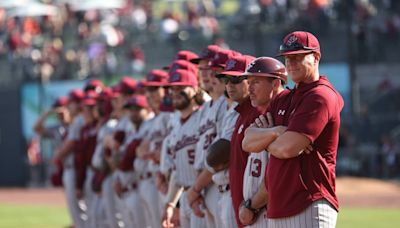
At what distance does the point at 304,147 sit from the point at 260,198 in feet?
3.13

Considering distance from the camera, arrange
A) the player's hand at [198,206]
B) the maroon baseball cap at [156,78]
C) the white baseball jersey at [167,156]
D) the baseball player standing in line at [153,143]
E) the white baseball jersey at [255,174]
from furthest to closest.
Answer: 1. the baseball player standing in line at [153,143]
2. the maroon baseball cap at [156,78]
3. the white baseball jersey at [167,156]
4. the player's hand at [198,206]
5. the white baseball jersey at [255,174]

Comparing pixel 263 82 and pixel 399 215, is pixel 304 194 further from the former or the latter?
pixel 399 215

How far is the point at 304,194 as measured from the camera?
22.2 feet

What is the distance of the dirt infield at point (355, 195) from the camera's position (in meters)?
22.6

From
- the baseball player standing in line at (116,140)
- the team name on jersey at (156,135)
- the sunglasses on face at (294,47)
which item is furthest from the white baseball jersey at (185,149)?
the sunglasses on face at (294,47)

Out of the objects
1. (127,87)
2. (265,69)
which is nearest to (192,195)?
(265,69)

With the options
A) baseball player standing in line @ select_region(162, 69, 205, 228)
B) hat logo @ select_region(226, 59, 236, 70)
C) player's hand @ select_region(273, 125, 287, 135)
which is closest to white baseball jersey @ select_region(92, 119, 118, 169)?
baseball player standing in line @ select_region(162, 69, 205, 228)

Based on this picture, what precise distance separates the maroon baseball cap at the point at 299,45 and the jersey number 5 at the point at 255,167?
108 cm

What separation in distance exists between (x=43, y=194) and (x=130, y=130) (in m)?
16.1

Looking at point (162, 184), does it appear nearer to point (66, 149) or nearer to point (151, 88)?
point (151, 88)

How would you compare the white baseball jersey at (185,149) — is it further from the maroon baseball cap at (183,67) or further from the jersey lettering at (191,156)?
the maroon baseball cap at (183,67)

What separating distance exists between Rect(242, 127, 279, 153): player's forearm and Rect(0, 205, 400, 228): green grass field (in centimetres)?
955

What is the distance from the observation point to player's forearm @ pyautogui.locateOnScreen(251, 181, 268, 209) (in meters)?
7.41

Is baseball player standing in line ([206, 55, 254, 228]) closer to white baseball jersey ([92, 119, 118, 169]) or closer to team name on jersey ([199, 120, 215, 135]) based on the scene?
team name on jersey ([199, 120, 215, 135])
